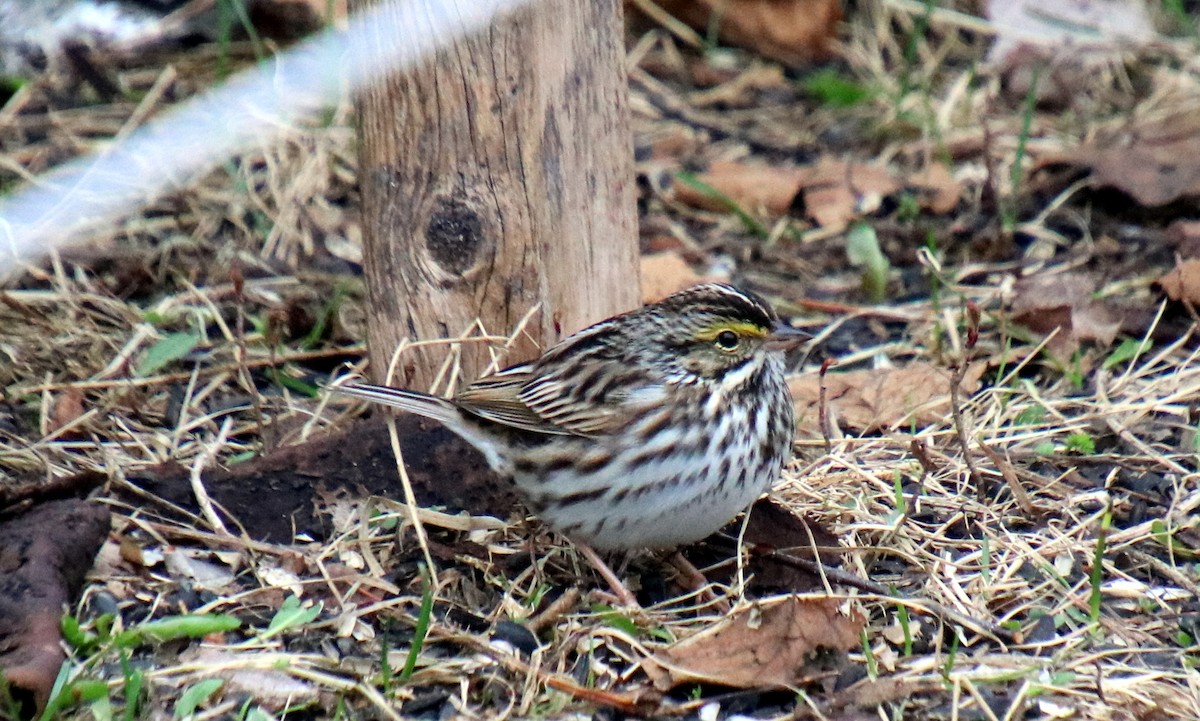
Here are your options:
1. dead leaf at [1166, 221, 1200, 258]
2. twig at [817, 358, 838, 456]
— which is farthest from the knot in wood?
dead leaf at [1166, 221, 1200, 258]

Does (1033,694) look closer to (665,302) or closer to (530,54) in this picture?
(665,302)

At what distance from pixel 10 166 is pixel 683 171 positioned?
3.09m

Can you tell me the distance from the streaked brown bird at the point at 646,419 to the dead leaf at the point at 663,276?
1.44m

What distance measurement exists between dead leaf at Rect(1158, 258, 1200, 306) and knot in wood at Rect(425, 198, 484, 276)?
2.77 metres

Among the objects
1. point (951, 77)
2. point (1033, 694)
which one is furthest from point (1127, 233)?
point (1033, 694)

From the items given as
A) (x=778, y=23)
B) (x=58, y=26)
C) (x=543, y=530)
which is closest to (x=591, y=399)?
(x=543, y=530)

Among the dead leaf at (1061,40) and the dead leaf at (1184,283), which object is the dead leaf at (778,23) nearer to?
the dead leaf at (1061,40)

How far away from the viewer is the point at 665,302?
486cm

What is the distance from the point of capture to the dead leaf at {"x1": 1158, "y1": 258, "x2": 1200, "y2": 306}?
6.10m

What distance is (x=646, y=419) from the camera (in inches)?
182

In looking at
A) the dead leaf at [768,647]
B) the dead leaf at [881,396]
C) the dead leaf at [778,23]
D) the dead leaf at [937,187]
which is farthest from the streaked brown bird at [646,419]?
the dead leaf at [778,23]

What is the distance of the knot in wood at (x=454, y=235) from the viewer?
510 cm

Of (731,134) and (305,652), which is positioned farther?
(731,134)

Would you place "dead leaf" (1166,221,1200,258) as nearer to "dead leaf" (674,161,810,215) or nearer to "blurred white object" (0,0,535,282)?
"dead leaf" (674,161,810,215)
